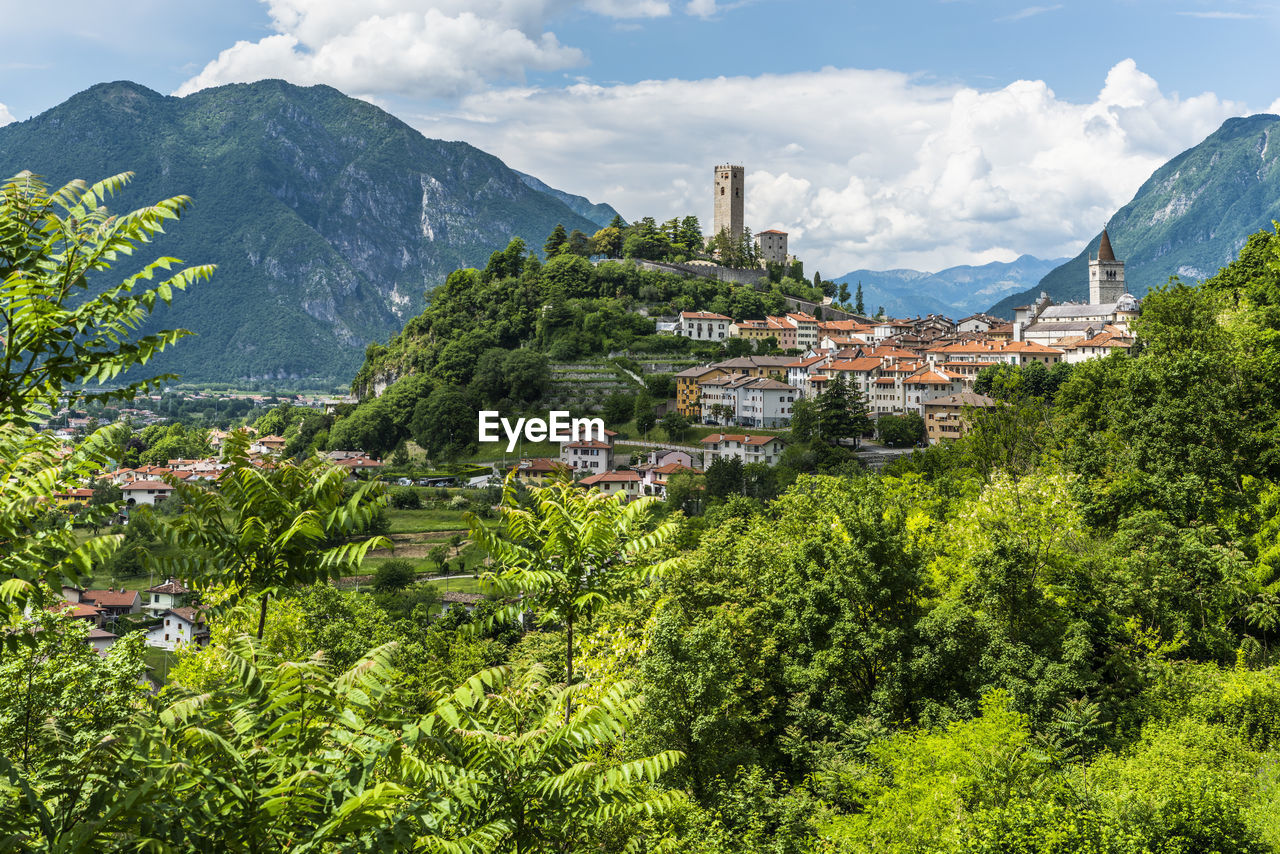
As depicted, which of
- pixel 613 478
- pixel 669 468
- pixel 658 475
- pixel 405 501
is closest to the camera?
pixel 658 475

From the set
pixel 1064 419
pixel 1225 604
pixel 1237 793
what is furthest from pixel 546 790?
pixel 1064 419

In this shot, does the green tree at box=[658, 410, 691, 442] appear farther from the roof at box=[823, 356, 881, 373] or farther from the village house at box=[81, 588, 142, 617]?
the village house at box=[81, 588, 142, 617]

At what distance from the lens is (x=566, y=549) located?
373 inches

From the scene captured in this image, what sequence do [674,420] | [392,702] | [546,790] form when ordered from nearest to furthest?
[392,702] → [546,790] → [674,420]

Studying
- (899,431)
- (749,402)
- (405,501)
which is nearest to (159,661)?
(405,501)

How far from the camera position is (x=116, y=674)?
1817 centimetres

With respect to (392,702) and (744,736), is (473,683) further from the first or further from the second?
(744,736)

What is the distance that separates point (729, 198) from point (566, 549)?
540 feet

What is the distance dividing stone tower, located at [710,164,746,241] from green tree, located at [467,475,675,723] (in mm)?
160133

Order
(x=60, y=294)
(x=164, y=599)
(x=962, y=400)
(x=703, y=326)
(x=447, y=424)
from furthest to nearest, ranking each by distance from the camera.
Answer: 1. (x=703, y=326)
2. (x=447, y=424)
3. (x=962, y=400)
4. (x=164, y=599)
5. (x=60, y=294)

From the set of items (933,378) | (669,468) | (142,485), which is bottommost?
(142,485)

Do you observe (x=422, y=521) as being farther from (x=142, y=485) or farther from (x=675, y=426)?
(x=142, y=485)

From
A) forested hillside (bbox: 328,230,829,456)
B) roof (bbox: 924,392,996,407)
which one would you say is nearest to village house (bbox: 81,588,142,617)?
forested hillside (bbox: 328,230,829,456)

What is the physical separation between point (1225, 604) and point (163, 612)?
73314mm
